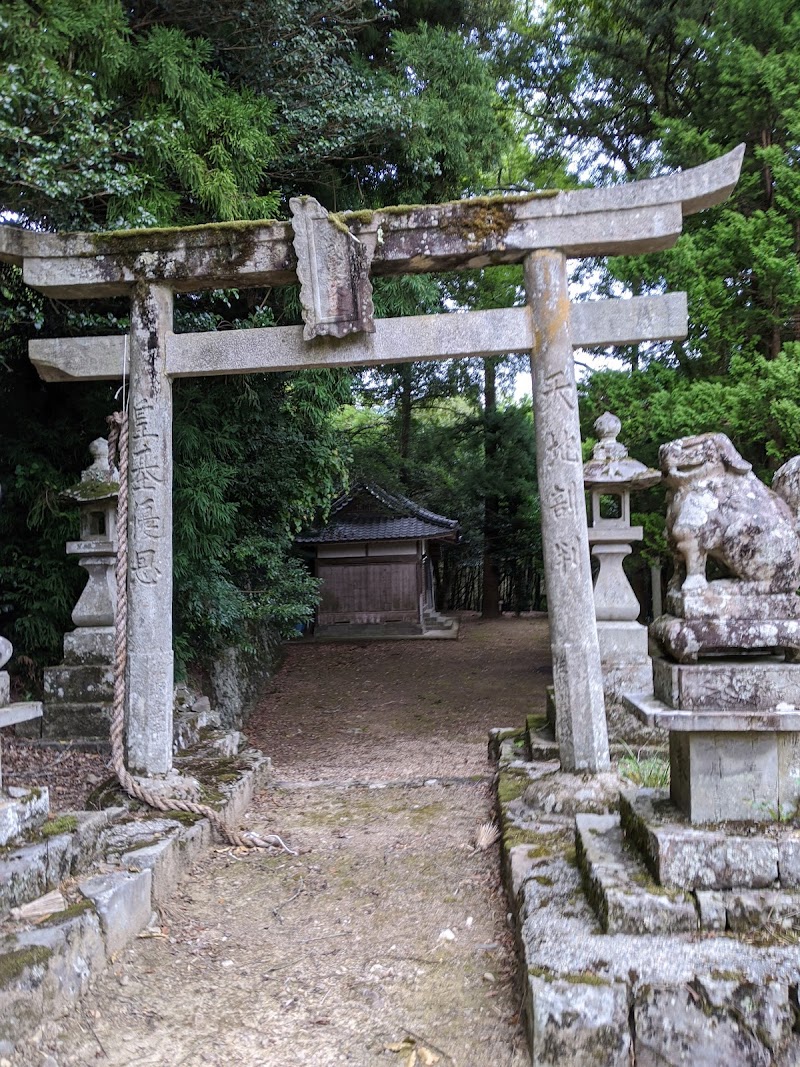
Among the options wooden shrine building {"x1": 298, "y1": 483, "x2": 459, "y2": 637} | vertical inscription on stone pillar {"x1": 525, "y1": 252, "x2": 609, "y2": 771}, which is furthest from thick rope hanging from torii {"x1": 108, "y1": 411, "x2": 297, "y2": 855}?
wooden shrine building {"x1": 298, "y1": 483, "x2": 459, "y2": 637}

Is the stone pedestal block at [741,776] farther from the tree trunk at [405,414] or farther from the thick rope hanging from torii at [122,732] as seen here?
the tree trunk at [405,414]

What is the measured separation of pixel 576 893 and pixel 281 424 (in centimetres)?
764

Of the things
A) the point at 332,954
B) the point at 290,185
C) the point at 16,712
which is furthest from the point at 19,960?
the point at 290,185

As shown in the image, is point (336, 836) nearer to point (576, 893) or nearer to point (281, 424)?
point (576, 893)

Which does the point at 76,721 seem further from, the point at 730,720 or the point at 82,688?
the point at 730,720

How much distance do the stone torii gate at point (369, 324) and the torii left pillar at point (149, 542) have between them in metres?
0.01

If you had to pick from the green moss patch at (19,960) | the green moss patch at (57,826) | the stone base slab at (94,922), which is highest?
the green moss patch at (57,826)

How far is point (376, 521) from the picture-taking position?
1898 centimetres

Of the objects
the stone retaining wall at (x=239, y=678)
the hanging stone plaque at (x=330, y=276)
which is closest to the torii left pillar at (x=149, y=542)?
the hanging stone plaque at (x=330, y=276)

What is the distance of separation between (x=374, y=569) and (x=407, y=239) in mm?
13732

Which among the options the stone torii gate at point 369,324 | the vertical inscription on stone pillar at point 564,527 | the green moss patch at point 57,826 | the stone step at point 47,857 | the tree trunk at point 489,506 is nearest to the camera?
the stone step at point 47,857

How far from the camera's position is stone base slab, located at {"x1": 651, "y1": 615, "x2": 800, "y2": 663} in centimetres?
317

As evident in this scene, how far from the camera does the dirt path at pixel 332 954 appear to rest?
2.81 meters

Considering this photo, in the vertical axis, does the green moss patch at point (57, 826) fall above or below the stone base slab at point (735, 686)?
below
